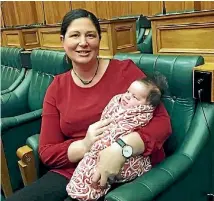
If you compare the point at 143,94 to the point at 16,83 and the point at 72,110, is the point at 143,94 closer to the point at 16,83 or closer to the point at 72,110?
the point at 72,110

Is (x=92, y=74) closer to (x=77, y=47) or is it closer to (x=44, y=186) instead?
(x=77, y=47)

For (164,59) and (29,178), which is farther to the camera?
(29,178)

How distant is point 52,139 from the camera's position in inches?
51.5

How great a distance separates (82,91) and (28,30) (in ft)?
7.47

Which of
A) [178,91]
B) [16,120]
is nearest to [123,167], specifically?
[178,91]

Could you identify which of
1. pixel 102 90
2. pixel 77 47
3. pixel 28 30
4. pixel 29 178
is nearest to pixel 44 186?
pixel 29 178

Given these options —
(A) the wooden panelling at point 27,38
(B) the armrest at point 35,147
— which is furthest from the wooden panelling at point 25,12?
(B) the armrest at point 35,147

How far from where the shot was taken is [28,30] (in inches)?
130

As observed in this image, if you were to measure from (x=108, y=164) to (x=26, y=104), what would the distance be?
1.76 meters

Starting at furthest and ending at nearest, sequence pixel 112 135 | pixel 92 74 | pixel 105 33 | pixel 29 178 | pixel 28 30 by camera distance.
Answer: pixel 28 30 → pixel 105 33 → pixel 29 178 → pixel 92 74 → pixel 112 135

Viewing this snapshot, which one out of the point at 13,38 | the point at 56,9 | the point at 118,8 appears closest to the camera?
the point at 13,38

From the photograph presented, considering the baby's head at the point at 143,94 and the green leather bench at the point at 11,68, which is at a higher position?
the baby's head at the point at 143,94

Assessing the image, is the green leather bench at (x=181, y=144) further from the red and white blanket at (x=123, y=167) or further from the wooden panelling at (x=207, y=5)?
the wooden panelling at (x=207, y=5)

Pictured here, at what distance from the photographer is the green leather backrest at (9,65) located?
2.93m
